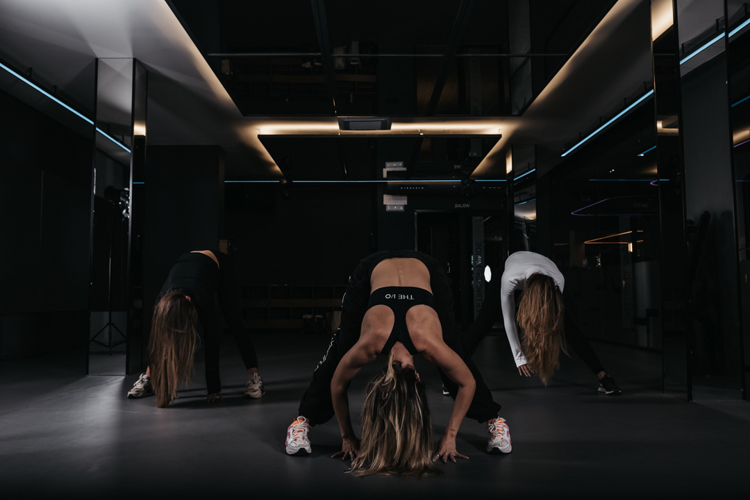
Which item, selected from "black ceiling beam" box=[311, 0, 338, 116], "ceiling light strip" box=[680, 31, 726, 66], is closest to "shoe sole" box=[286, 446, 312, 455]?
"black ceiling beam" box=[311, 0, 338, 116]

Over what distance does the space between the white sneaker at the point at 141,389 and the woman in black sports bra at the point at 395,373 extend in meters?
1.89

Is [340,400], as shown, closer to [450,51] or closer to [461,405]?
[461,405]

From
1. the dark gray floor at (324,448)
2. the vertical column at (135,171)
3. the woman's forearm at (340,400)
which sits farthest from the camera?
the vertical column at (135,171)

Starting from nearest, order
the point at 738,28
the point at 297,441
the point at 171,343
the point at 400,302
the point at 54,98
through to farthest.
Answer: the point at 400,302
the point at 297,441
the point at 171,343
the point at 738,28
the point at 54,98

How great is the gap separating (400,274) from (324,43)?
3203 millimetres

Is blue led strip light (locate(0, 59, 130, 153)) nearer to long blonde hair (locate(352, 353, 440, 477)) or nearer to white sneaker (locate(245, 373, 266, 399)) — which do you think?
white sneaker (locate(245, 373, 266, 399))

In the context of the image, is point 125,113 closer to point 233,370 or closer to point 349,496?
point 233,370

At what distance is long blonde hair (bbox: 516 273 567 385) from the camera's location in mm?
3375

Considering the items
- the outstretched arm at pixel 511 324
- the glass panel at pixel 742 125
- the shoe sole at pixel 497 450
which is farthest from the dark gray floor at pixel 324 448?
the glass panel at pixel 742 125

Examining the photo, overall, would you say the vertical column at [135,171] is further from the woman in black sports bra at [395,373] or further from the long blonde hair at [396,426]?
the long blonde hair at [396,426]

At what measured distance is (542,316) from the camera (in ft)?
11.1

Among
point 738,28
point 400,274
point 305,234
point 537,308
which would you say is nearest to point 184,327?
point 400,274

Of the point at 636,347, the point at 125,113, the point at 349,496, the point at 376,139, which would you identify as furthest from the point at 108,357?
the point at 636,347

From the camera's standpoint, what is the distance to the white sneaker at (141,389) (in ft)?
11.9
